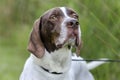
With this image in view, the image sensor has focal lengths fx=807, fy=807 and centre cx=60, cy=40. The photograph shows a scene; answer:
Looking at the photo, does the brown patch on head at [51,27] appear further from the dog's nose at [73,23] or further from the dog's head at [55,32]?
the dog's nose at [73,23]

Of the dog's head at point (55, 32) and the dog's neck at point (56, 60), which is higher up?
the dog's head at point (55, 32)

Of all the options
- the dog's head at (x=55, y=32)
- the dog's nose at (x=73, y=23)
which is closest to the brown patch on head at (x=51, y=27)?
the dog's head at (x=55, y=32)

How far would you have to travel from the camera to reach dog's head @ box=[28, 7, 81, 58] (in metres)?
6.79

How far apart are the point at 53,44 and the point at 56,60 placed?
0.64 feet

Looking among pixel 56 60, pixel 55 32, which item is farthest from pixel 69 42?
pixel 56 60

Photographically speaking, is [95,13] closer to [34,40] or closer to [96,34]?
Answer: [96,34]

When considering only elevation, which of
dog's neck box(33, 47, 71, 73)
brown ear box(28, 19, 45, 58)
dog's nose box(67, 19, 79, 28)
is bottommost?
dog's neck box(33, 47, 71, 73)

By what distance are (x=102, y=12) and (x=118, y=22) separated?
41 centimetres

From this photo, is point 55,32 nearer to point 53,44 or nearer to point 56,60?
point 53,44

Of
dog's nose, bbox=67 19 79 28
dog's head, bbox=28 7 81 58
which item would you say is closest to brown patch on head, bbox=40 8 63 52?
dog's head, bbox=28 7 81 58

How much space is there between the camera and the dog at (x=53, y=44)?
6.82 metres

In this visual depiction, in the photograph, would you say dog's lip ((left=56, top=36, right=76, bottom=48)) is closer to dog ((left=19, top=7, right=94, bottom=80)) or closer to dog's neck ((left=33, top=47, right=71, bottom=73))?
dog ((left=19, top=7, right=94, bottom=80))

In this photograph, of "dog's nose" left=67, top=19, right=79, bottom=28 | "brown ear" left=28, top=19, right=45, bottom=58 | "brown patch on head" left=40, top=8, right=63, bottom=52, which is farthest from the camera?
"brown ear" left=28, top=19, right=45, bottom=58

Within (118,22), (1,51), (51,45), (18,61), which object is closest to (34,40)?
Answer: (51,45)
